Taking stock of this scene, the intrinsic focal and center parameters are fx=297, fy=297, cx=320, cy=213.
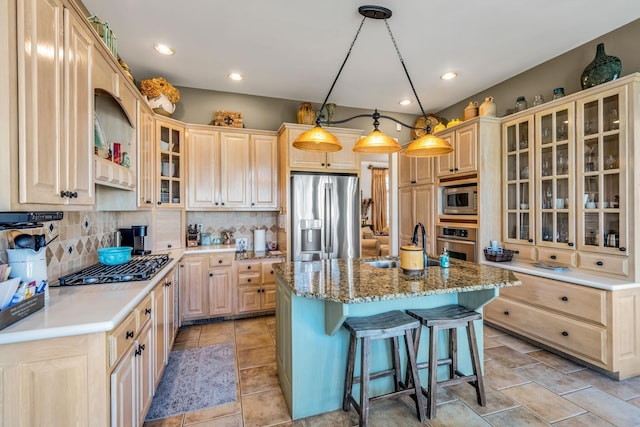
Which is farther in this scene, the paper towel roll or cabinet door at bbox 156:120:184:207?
the paper towel roll

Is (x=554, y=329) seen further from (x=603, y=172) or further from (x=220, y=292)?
(x=220, y=292)

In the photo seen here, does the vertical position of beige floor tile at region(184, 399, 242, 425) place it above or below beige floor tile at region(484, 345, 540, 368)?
below

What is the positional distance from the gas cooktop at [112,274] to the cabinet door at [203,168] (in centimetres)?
144

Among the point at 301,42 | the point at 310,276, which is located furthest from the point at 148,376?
the point at 301,42

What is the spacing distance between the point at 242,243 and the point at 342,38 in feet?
9.37

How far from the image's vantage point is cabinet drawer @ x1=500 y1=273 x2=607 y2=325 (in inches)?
95.0

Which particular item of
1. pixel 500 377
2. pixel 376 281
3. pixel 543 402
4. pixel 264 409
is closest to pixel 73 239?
pixel 264 409

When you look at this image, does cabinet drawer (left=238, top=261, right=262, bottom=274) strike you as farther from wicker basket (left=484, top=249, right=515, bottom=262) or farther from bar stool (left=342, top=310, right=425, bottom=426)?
wicker basket (left=484, top=249, right=515, bottom=262)

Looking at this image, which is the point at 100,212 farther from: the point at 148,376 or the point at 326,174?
the point at 326,174

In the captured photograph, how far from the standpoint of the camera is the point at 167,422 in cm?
196

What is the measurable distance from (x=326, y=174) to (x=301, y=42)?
160cm

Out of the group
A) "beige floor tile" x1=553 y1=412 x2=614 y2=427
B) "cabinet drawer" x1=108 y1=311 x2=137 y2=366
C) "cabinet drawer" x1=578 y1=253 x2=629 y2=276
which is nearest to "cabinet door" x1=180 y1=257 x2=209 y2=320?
"cabinet drawer" x1=108 y1=311 x2=137 y2=366

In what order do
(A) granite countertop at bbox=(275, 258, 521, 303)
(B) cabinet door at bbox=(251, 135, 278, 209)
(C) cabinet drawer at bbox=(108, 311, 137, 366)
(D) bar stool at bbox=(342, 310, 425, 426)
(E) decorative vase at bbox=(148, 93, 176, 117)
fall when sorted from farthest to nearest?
(B) cabinet door at bbox=(251, 135, 278, 209) → (E) decorative vase at bbox=(148, 93, 176, 117) → (D) bar stool at bbox=(342, 310, 425, 426) → (A) granite countertop at bbox=(275, 258, 521, 303) → (C) cabinet drawer at bbox=(108, 311, 137, 366)

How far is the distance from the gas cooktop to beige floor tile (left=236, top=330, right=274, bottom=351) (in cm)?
122
